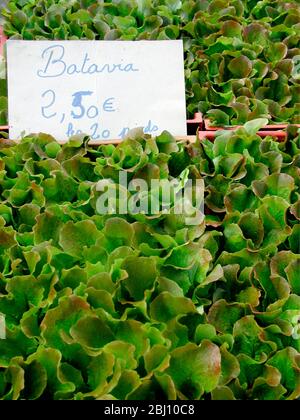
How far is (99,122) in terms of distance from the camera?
105 cm

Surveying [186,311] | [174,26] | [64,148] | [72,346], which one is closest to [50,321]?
[72,346]

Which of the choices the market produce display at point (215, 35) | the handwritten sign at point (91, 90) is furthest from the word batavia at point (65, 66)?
the market produce display at point (215, 35)

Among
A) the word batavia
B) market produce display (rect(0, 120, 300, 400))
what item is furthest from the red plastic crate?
the word batavia

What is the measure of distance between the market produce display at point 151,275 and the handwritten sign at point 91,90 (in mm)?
48

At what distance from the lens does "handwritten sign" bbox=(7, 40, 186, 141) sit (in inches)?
40.8

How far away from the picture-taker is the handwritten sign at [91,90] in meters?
1.04

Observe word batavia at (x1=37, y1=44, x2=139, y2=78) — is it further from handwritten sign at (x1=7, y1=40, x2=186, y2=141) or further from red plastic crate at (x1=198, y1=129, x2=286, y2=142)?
red plastic crate at (x1=198, y1=129, x2=286, y2=142)

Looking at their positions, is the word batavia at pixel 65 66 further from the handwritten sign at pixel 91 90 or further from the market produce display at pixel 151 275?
the market produce display at pixel 151 275

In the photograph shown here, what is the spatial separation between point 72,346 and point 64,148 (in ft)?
1.28

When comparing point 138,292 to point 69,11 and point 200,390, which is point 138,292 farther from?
point 69,11

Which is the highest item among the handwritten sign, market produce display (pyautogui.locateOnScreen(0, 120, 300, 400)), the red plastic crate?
the handwritten sign

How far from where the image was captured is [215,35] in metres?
1.23

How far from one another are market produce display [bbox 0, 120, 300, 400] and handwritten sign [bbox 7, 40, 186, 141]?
0.16ft
